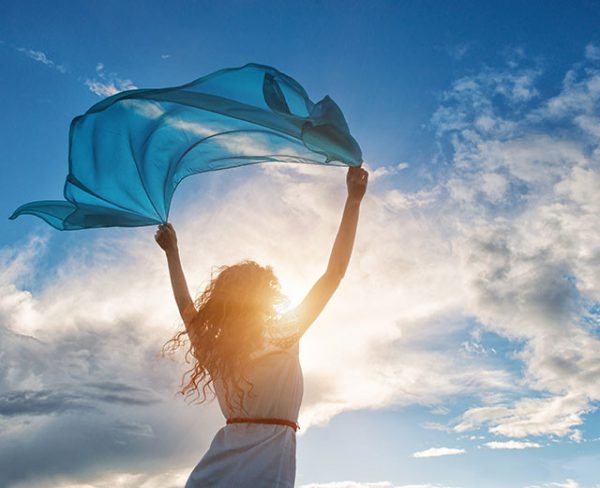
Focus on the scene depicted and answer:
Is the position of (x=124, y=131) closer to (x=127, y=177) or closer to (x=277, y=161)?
(x=127, y=177)

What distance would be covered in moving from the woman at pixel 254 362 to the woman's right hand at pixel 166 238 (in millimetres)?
994

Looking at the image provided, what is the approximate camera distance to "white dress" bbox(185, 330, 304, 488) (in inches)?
135

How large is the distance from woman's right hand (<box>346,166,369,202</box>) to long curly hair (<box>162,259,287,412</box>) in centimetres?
89

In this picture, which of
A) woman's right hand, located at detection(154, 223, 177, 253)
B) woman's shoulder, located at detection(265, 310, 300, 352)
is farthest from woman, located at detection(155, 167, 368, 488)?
woman's right hand, located at detection(154, 223, 177, 253)

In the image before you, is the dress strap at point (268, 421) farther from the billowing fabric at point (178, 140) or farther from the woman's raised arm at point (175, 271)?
the billowing fabric at point (178, 140)

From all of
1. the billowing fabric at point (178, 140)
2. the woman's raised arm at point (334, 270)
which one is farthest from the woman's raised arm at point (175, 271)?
the woman's raised arm at point (334, 270)

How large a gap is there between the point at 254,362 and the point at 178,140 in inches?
108

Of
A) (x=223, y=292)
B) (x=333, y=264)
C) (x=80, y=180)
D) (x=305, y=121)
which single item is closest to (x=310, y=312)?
(x=333, y=264)

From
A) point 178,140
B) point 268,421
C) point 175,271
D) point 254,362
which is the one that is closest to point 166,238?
point 175,271

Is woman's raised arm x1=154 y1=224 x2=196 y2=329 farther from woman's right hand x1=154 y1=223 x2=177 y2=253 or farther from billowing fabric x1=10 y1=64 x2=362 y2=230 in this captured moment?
billowing fabric x1=10 y1=64 x2=362 y2=230

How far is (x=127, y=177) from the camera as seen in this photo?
5.71 m

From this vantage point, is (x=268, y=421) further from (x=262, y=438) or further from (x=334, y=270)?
(x=334, y=270)

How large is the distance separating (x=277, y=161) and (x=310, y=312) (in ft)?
7.25

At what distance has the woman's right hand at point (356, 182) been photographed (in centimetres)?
424
